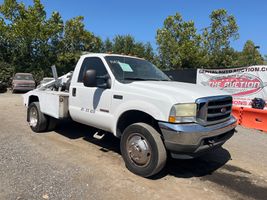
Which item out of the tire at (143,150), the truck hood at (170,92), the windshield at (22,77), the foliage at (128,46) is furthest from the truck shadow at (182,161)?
the foliage at (128,46)

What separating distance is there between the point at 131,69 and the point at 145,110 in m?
1.33

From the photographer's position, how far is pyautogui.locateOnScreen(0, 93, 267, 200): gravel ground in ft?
12.7

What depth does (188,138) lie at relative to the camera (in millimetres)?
3924

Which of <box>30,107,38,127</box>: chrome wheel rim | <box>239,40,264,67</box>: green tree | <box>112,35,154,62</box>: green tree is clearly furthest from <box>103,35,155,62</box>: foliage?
<box>30,107,38,127</box>: chrome wheel rim

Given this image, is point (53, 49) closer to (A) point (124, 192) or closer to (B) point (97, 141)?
(B) point (97, 141)

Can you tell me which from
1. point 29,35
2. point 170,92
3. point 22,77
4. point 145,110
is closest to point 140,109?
point 145,110

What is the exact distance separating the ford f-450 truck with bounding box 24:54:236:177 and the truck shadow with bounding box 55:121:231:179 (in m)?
0.49

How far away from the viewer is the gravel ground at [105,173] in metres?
3.87

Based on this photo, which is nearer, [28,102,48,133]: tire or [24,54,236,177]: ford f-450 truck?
[24,54,236,177]: ford f-450 truck

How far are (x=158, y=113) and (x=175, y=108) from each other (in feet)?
0.94

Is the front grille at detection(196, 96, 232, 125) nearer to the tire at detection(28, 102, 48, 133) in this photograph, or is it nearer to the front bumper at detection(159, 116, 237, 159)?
the front bumper at detection(159, 116, 237, 159)

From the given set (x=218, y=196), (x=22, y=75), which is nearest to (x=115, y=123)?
(x=218, y=196)

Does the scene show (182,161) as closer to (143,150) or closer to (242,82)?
(143,150)

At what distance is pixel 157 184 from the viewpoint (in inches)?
165
